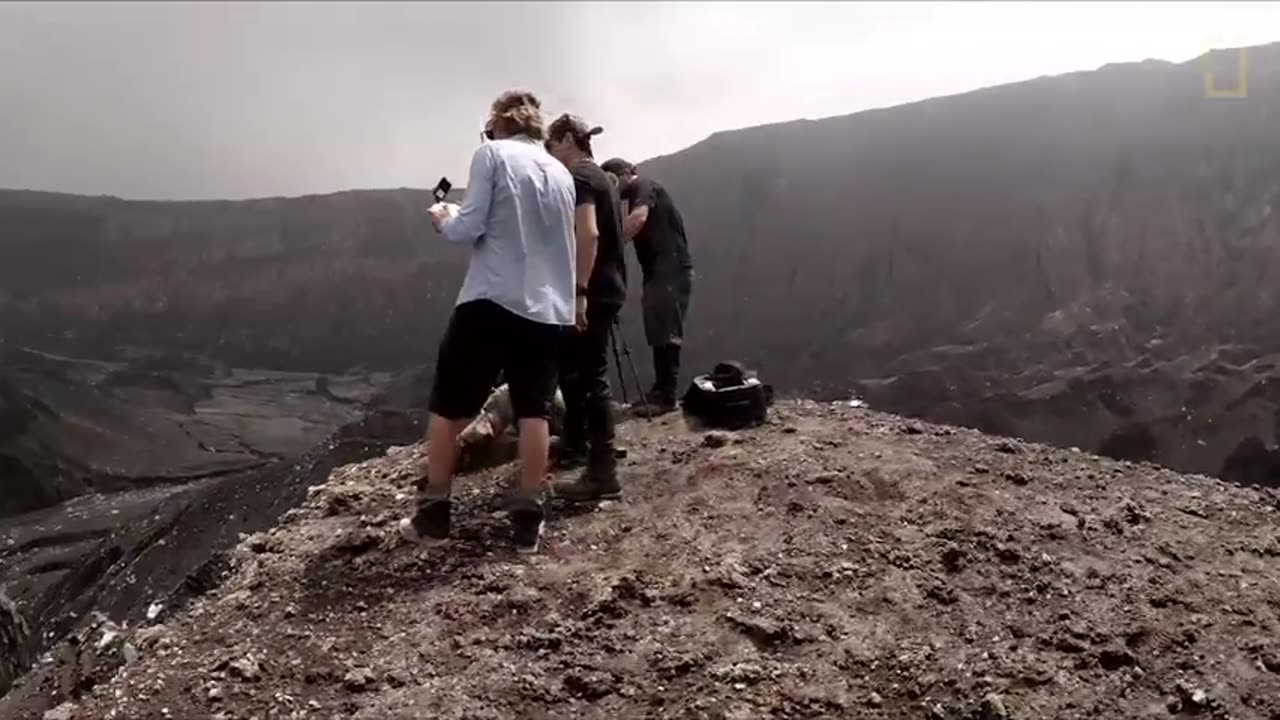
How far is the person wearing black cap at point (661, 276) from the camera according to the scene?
5375mm

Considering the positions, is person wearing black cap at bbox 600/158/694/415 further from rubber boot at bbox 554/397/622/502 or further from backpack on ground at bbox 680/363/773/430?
rubber boot at bbox 554/397/622/502

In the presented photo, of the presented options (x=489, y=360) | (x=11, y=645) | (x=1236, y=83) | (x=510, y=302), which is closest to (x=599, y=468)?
(x=489, y=360)

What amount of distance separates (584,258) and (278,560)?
1.38m

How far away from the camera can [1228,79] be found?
25.0m

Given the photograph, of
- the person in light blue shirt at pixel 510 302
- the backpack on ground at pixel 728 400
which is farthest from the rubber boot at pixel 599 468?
the backpack on ground at pixel 728 400

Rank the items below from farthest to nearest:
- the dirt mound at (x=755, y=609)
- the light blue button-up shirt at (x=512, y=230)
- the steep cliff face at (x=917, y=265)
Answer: the steep cliff face at (x=917, y=265) < the light blue button-up shirt at (x=512, y=230) < the dirt mound at (x=755, y=609)

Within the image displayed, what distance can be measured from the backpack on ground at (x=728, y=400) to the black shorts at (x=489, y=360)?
1664 millimetres

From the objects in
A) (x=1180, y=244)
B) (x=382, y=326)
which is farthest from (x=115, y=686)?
(x=382, y=326)

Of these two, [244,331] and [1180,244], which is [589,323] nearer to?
[1180,244]

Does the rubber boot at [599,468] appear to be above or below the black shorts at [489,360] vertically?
below

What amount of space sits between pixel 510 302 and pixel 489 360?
20 cm

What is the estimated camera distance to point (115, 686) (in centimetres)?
285

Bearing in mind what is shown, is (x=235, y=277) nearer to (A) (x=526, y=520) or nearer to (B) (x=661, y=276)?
(B) (x=661, y=276)

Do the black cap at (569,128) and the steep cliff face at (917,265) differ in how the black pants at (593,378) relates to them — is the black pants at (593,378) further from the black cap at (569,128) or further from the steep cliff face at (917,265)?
the steep cliff face at (917,265)
